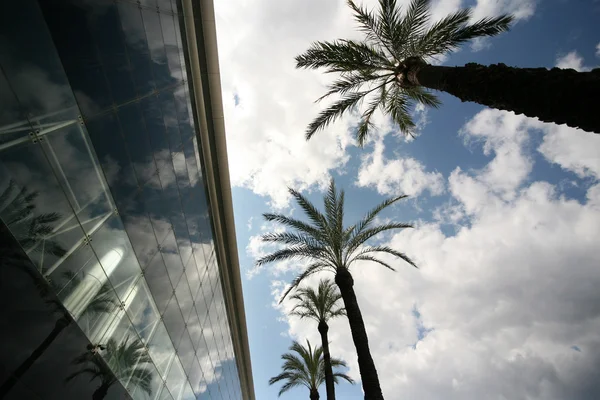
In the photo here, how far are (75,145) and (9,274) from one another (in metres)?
2.30

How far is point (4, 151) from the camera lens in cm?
390

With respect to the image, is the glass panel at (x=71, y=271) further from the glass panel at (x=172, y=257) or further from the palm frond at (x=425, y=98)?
the palm frond at (x=425, y=98)

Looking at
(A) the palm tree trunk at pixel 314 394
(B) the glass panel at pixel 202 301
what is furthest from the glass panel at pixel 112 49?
(A) the palm tree trunk at pixel 314 394

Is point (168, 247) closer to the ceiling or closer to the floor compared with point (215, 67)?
closer to the floor

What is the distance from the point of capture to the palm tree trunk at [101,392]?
20.2 feet

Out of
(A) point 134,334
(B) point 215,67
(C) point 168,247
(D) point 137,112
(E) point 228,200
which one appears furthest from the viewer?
(E) point 228,200

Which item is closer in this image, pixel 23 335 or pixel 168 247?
pixel 23 335

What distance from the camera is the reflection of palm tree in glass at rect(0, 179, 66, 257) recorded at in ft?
13.2

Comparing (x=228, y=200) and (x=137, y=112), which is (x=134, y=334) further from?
(x=228, y=200)

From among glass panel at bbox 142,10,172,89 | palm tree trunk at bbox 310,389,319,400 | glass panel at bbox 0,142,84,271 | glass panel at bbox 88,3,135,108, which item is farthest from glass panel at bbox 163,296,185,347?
palm tree trunk at bbox 310,389,319,400

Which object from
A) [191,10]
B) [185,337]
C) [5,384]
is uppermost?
[191,10]

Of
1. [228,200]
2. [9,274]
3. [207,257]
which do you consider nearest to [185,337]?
[207,257]

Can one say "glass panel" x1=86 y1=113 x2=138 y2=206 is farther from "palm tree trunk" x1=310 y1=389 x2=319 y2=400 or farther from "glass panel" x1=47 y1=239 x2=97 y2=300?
"palm tree trunk" x1=310 y1=389 x2=319 y2=400

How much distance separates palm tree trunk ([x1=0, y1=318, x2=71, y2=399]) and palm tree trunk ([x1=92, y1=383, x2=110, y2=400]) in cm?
217
